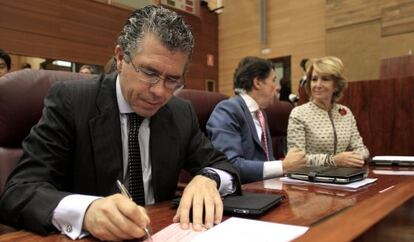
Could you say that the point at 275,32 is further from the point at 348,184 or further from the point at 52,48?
the point at 348,184

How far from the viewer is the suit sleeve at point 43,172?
79 centimetres

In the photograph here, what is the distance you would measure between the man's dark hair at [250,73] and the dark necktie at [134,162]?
1067mm

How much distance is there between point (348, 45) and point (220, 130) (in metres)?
3.43

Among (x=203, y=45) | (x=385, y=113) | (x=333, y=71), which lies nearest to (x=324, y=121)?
(x=333, y=71)

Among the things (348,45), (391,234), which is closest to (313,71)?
(391,234)

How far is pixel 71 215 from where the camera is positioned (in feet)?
2.41

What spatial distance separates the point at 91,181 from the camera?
0.99 meters

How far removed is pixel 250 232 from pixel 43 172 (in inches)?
20.2

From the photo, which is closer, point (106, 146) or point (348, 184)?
point (106, 146)

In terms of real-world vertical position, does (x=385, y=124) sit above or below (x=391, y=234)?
above

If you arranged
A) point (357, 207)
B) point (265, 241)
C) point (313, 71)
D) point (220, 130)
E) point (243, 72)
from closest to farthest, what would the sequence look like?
point (265, 241)
point (357, 207)
point (220, 130)
point (243, 72)
point (313, 71)

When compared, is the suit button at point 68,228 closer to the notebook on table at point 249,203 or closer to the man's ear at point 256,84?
the notebook on table at point 249,203

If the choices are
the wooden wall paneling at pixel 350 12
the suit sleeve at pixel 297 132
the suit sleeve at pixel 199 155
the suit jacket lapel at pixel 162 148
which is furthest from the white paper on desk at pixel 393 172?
the wooden wall paneling at pixel 350 12

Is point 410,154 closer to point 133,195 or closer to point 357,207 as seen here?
point 357,207
